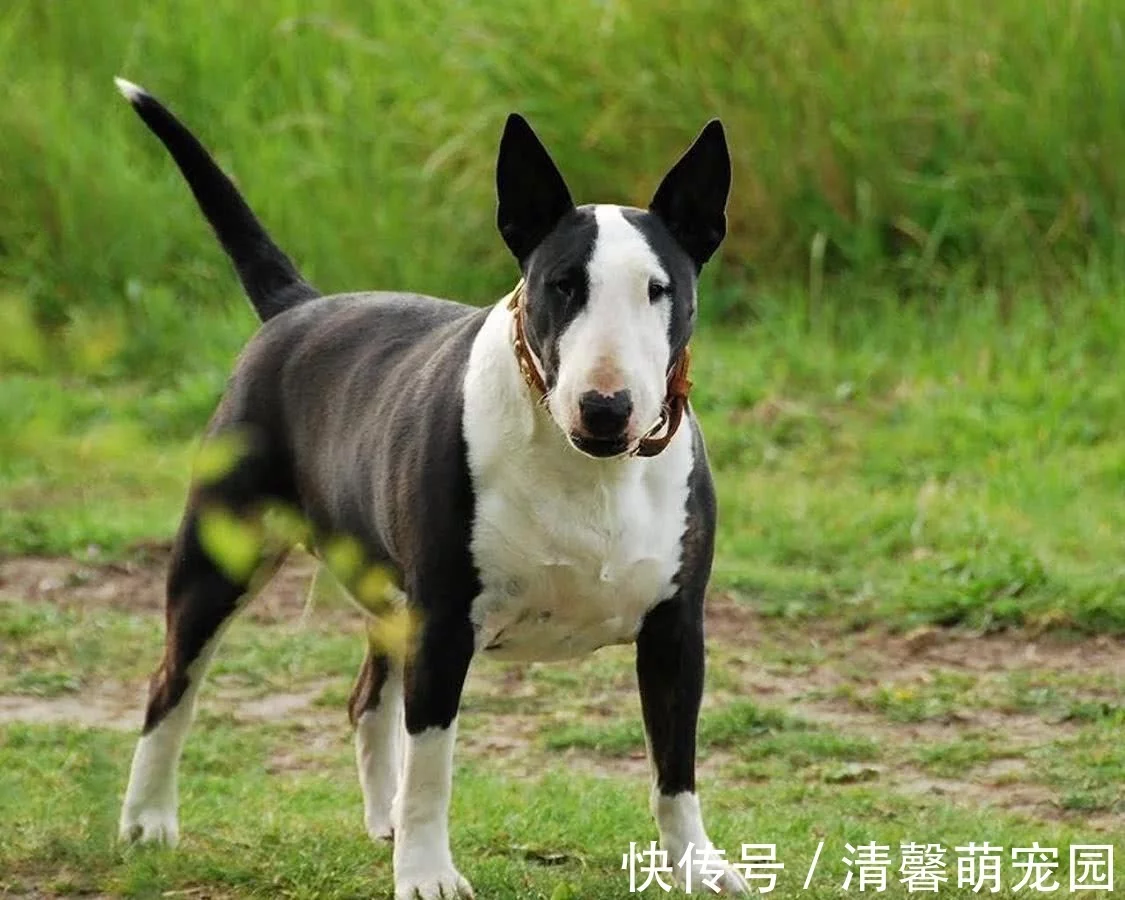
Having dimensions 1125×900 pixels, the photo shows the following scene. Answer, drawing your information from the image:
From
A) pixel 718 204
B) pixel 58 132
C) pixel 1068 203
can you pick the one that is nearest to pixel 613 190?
pixel 1068 203

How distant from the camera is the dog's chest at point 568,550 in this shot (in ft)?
14.5

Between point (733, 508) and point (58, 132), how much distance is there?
436cm

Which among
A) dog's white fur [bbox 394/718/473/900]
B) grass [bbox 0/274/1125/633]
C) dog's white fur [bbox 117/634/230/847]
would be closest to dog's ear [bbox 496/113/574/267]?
dog's white fur [bbox 394/718/473/900]

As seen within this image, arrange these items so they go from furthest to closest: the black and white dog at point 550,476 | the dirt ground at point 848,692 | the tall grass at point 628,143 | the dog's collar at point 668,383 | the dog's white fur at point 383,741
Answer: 1. the tall grass at point 628,143
2. the dirt ground at point 848,692
3. the dog's white fur at point 383,741
4. the dog's collar at point 668,383
5. the black and white dog at point 550,476

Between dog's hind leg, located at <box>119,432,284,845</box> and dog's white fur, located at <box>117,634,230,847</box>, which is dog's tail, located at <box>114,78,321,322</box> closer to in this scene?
dog's hind leg, located at <box>119,432,284,845</box>

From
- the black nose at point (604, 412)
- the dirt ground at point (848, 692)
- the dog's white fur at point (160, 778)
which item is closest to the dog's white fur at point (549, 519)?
the black nose at point (604, 412)

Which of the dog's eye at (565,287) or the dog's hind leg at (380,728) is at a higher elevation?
the dog's eye at (565,287)

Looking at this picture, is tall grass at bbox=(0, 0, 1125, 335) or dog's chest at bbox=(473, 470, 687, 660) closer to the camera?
dog's chest at bbox=(473, 470, 687, 660)

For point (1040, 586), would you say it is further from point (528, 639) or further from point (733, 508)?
point (528, 639)

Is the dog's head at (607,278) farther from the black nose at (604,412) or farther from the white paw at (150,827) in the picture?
the white paw at (150,827)

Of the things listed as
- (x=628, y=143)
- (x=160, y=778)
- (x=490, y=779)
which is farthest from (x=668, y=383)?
(x=628, y=143)

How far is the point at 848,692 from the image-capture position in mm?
6816

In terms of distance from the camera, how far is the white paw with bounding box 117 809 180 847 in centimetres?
517

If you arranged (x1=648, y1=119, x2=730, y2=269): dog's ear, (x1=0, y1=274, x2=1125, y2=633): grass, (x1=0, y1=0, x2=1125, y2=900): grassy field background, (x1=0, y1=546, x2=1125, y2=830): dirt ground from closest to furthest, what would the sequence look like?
(x1=648, y1=119, x2=730, y2=269): dog's ear
(x1=0, y1=0, x2=1125, y2=900): grassy field background
(x1=0, y1=546, x2=1125, y2=830): dirt ground
(x1=0, y1=274, x2=1125, y2=633): grass
